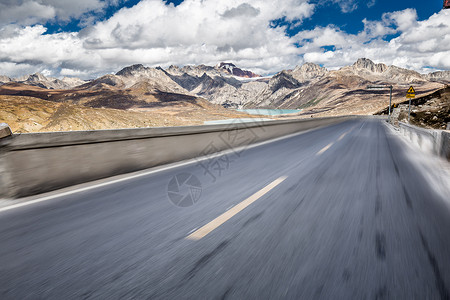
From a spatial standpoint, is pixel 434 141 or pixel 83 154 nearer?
pixel 83 154

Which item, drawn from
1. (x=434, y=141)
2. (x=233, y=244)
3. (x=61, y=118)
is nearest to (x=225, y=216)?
(x=233, y=244)

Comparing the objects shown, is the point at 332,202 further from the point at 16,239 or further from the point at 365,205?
the point at 16,239

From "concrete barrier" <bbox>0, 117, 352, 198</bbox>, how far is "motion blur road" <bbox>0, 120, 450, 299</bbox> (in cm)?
67

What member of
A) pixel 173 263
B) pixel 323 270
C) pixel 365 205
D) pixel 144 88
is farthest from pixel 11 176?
pixel 144 88

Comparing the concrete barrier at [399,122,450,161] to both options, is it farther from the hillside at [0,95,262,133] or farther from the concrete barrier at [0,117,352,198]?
the hillside at [0,95,262,133]

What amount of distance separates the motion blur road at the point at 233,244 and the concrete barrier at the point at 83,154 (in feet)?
2.21

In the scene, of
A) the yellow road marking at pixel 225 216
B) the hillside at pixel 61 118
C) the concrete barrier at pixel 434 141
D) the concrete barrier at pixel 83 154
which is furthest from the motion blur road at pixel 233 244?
the hillside at pixel 61 118

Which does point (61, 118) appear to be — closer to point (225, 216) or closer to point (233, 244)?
point (225, 216)

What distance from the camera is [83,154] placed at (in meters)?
5.73

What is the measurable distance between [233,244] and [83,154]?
3953 mm

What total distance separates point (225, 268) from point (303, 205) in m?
2.08

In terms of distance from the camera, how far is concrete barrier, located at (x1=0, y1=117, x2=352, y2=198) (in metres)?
4.72

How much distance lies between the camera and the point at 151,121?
41.5 metres

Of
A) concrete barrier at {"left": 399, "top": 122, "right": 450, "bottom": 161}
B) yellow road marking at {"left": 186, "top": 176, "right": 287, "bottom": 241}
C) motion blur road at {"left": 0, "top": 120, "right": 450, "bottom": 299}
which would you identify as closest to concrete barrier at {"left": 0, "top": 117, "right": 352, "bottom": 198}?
motion blur road at {"left": 0, "top": 120, "right": 450, "bottom": 299}
